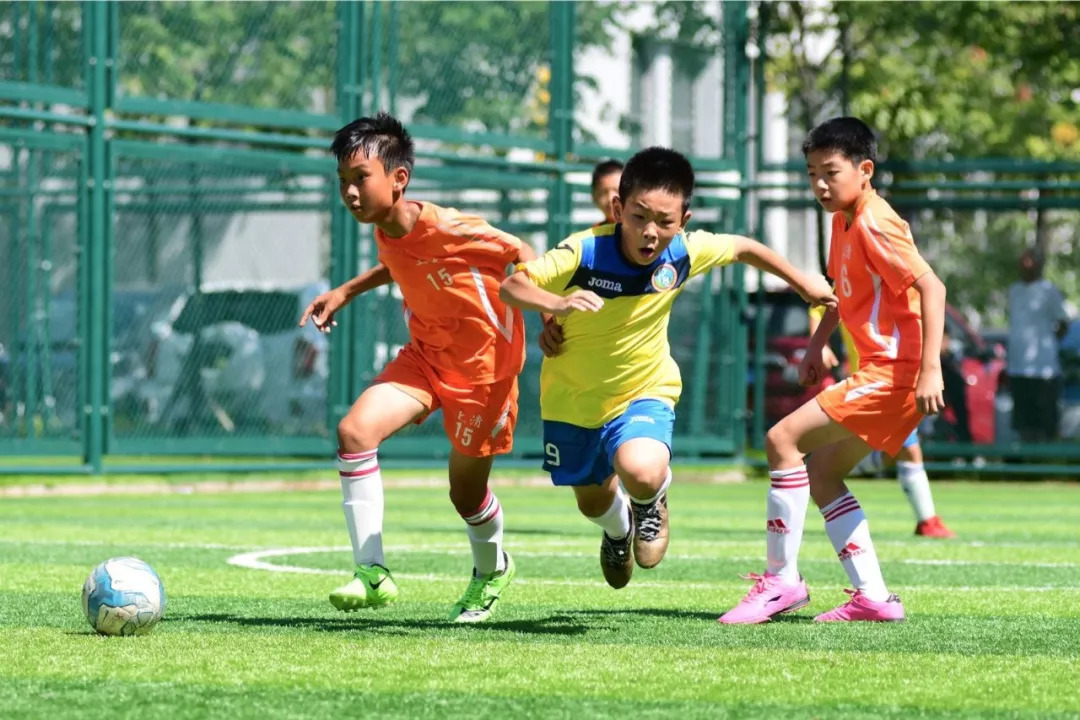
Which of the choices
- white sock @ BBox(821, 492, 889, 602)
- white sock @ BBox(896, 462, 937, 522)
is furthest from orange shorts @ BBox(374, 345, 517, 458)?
white sock @ BBox(896, 462, 937, 522)

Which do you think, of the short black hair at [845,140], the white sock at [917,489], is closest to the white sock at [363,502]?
the short black hair at [845,140]

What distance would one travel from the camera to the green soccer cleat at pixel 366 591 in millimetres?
6266

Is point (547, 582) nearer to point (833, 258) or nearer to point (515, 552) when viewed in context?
point (515, 552)

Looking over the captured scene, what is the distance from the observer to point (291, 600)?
7285 mm

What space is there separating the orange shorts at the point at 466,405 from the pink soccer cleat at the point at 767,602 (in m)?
1.00

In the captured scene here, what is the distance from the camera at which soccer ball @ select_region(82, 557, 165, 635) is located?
5.97 metres

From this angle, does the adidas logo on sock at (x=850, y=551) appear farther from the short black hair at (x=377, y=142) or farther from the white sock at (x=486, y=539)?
the short black hair at (x=377, y=142)

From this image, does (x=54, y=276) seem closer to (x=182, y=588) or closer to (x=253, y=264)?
(x=253, y=264)

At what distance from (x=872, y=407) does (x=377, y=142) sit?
2.01 metres

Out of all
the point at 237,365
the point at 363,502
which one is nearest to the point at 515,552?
the point at 363,502

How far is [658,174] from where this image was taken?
20.8ft

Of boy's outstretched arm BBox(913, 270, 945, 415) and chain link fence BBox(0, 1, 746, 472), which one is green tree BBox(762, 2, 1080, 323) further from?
boy's outstretched arm BBox(913, 270, 945, 415)

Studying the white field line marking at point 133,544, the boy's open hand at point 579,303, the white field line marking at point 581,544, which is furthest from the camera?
the white field line marking at point 581,544

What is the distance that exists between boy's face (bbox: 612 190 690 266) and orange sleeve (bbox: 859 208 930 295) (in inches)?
31.2
